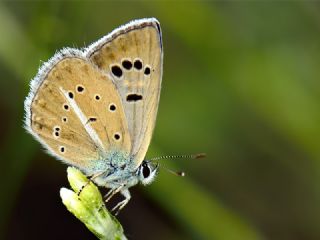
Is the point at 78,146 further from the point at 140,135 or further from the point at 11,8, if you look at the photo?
the point at 11,8

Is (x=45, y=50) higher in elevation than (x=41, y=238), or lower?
higher

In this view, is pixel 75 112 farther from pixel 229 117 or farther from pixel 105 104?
pixel 229 117

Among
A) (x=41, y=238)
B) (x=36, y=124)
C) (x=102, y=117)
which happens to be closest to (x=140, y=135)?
(x=102, y=117)

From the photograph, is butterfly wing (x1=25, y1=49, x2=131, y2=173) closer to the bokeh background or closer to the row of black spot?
the row of black spot

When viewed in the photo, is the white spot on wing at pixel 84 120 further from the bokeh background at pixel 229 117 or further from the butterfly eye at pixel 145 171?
the bokeh background at pixel 229 117

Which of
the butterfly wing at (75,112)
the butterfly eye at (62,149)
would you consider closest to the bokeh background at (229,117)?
the butterfly wing at (75,112)

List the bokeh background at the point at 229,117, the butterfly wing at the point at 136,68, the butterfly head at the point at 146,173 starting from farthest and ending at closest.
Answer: the bokeh background at the point at 229,117, the butterfly head at the point at 146,173, the butterfly wing at the point at 136,68

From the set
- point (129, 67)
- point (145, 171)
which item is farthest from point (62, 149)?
point (129, 67)
